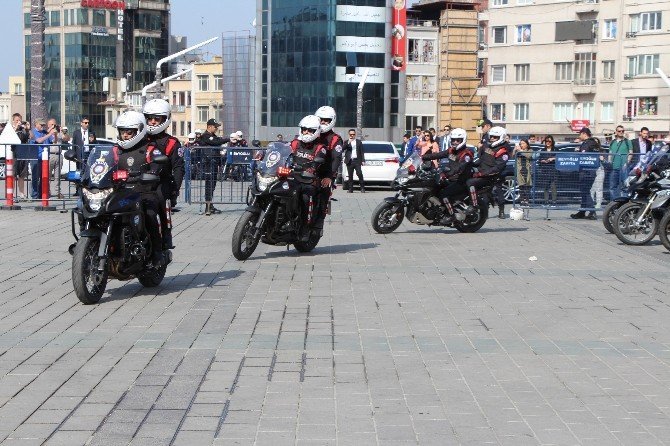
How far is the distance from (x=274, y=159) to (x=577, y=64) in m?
76.4

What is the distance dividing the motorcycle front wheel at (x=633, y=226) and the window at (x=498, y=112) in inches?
3065

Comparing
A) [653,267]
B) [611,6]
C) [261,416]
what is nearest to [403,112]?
[611,6]

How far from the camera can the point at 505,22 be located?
9244 centimetres

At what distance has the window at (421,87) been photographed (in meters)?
114

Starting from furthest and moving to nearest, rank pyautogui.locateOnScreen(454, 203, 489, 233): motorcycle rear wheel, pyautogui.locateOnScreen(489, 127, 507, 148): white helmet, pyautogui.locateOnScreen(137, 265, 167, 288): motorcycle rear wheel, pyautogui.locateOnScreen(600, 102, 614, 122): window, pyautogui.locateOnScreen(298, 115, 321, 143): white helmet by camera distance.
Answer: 1. pyautogui.locateOnScreen(600, 102, 614, 122): window
2. pyautogui.locateOnScreen(489, 127, 507, 148): white helmet
3. pyautogui.locateOnScreen(454, 203, 489, 233): motorcycle rear wheel
4. pyautogui.locateOnScreen(298, 115, 321, 143): white helmet
5. pyautogui.locateOnScreen(137, 265, 167, 288): motorcycle rear wheel

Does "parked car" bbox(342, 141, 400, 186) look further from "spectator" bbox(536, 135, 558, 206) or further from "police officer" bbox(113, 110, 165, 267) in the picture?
"police officer" bbox(113, 110, 165, 267)

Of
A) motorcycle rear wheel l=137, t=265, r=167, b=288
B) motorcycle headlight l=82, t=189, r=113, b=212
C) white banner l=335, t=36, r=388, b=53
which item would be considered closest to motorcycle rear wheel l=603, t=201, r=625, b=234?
motorcycle rear wheel l=137, t=265, r=167, b=288

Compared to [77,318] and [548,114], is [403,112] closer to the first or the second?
[548,114]

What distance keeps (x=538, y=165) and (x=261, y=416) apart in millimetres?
16173

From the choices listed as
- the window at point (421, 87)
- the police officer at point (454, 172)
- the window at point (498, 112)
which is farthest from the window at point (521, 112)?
the police officer at point (454, 172)

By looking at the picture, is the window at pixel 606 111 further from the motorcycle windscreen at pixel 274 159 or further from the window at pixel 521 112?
the motorcycle windscreen at pixel 274 159

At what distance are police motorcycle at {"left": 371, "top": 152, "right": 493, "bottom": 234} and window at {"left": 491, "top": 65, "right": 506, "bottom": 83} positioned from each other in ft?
253

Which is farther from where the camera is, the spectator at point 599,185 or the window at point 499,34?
the window at point 499,34

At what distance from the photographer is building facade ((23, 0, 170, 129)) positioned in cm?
15200
